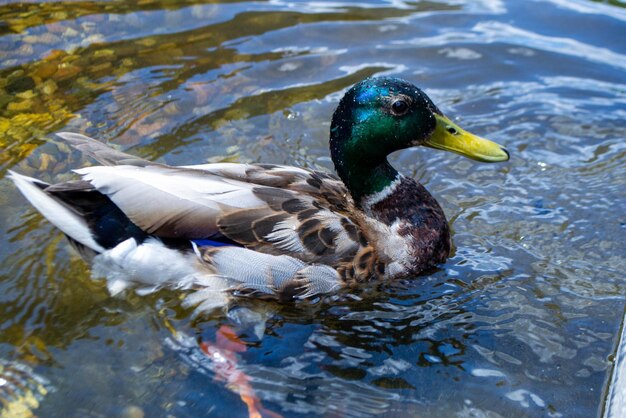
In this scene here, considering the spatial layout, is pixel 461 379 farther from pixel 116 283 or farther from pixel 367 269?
pixel 116 283

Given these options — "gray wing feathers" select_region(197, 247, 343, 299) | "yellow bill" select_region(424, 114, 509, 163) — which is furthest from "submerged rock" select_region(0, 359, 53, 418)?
"yellow bill" select_region(424, 114, 509, 163)

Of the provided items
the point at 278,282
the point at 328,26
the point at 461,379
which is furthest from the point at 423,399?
the point at 328,26

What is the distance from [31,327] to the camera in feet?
16.1

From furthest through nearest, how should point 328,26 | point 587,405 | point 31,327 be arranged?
point 328,26
point 31,327
point 587,405

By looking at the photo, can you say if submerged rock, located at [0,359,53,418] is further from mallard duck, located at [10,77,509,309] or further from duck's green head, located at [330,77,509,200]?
duck's green head, located at [330,77,509,200]

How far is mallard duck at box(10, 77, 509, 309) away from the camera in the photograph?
16.3ft

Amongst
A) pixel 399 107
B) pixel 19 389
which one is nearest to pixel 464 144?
pixel 399 107

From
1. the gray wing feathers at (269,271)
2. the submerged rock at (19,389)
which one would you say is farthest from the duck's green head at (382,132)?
the submerged rock at (19,389)

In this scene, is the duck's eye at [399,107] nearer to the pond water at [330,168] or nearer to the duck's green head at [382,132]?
the duck's green head at [382,132]

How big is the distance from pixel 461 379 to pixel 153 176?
86.9 inches

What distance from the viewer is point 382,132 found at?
5.20m

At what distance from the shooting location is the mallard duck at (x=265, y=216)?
4.96 metres

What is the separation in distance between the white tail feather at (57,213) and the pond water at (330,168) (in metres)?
0.40

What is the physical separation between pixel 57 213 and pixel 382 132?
2084 mm
